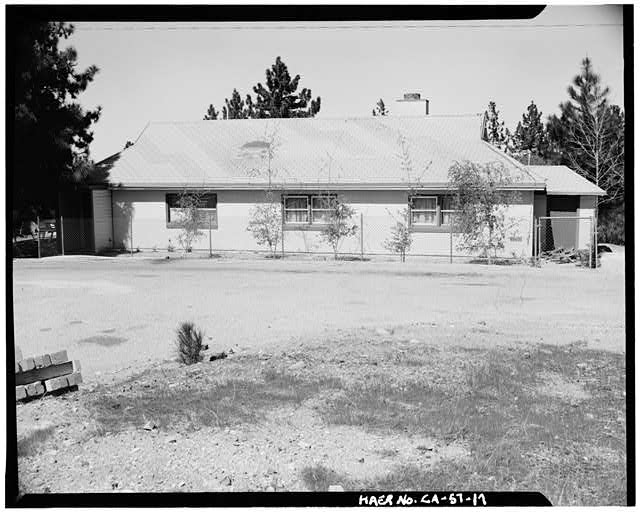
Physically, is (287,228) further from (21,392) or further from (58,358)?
(21,392)

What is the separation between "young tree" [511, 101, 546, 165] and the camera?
432 cm

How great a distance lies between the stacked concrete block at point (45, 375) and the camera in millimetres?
3672

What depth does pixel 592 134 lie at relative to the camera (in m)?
4.41

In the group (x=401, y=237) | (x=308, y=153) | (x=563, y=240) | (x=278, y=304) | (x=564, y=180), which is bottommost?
(x=278, y=304)

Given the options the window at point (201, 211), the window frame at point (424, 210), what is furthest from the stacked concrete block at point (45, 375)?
the window frame at point (424, 210)

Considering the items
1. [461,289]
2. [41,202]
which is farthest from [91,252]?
[461,289]

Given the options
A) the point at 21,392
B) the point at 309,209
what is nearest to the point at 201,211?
the point at 309,209

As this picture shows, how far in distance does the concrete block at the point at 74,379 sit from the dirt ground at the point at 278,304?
0.43 m

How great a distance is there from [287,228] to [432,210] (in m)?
2.22

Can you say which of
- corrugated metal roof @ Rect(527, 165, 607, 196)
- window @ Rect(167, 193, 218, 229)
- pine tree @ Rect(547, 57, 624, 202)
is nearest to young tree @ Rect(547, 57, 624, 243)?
pine tree @ Rect(547, 57, 624, 202)

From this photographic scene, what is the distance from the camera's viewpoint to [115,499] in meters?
2.87

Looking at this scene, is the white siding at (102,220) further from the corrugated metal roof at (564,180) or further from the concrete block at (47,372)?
the corrugated metal roof at (564,180)

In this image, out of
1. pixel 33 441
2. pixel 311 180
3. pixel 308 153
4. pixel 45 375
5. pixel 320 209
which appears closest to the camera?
pixel 33 441

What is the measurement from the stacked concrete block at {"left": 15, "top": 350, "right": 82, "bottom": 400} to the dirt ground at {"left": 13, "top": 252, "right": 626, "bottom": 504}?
9 cm
